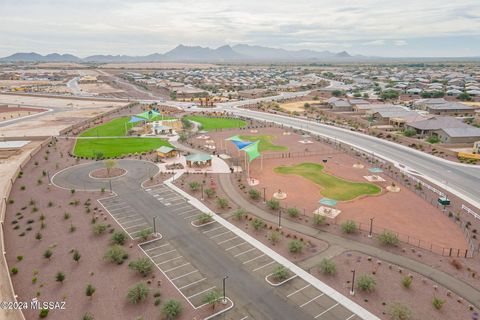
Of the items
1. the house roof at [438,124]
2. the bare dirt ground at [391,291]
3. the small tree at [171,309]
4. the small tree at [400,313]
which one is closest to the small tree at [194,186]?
the bare dirt ground at [391,291]

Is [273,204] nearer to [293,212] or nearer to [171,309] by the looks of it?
[293,212]

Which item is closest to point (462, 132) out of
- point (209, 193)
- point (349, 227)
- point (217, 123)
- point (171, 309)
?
point (349, 227)

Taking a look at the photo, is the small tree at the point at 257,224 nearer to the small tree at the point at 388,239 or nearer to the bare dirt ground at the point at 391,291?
the bare dirt ground at the point at 391,291

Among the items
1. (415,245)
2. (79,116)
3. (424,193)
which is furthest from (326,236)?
(79,116)

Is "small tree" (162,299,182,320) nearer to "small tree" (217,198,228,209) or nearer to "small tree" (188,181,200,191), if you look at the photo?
"small tree" (217,198,228,209)

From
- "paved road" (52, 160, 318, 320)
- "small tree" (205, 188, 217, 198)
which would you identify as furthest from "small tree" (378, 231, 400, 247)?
"small tree" (205, 188, 217, 198)

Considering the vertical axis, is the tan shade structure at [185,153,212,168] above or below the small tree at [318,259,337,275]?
above
